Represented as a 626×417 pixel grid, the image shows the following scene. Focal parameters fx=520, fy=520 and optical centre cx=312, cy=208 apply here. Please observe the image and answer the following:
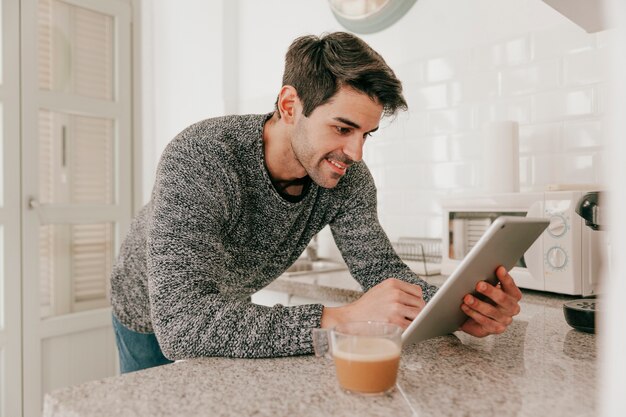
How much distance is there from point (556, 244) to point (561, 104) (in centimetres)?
58

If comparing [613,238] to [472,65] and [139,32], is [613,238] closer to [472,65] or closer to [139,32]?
[472,65]

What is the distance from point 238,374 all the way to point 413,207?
157 centimetres

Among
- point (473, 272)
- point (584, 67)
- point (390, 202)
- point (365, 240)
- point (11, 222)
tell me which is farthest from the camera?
point (11, 222)

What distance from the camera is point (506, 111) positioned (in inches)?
76.3

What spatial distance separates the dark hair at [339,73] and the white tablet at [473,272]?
0.43 meters

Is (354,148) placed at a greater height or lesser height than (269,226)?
greater

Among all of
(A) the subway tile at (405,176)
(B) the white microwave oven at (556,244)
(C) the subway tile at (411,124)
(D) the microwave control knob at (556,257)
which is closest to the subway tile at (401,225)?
(A) the subway tile at (405,176)

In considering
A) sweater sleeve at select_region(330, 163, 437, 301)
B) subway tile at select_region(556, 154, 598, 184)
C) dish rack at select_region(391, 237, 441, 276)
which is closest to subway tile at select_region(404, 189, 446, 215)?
dish rack at select_region(391, 237, 441, 276)

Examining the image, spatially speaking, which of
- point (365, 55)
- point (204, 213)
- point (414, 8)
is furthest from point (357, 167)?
point (414, 8)

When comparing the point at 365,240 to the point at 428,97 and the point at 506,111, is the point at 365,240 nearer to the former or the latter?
the point at 506,111

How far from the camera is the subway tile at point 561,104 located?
1.74m

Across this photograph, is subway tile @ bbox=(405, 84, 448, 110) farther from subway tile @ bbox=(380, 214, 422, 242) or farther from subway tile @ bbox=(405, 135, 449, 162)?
subway tile @ bbox=(380, 214, 422, 242)

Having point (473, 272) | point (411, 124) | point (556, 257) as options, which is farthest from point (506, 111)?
point (473, 272)

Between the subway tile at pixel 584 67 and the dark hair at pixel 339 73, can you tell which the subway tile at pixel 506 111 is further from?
the dark hair at pixel 339 73
